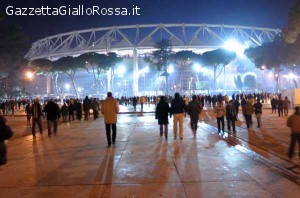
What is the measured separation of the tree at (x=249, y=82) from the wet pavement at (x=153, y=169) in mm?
85290

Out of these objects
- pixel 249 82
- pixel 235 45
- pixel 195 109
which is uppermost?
pixel 235 45

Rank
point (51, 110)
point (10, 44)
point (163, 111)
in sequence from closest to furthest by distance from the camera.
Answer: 1. point (163, 111)
2. point (51, 110)
3. point (10, 44)

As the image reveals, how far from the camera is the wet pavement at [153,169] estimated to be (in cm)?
533

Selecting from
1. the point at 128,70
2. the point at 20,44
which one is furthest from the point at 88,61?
the point at 128,70

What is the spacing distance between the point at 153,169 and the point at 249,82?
90469 mm

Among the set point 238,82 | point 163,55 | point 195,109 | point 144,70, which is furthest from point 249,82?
point 195,109

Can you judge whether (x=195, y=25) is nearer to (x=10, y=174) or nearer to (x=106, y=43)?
(x=106, y=43)

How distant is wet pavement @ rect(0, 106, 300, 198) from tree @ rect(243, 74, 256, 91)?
8529cm

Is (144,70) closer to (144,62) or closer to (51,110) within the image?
(144,62)

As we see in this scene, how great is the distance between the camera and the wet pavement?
17.5ft

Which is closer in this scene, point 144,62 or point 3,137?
point 3,137

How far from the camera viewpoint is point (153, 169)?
6797 millimetres

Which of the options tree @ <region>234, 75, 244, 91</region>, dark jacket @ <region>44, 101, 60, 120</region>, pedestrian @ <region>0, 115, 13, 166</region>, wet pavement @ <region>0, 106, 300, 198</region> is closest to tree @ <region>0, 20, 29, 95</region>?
dark jacket @ <region>44, 101, 60, 120</region>

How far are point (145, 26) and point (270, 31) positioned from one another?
41.1 m
